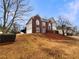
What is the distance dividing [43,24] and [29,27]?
400cm

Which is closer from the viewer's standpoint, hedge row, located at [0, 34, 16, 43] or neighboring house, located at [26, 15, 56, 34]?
hedge row, located at [0, 34, 16, 43]

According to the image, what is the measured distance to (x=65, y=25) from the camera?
67.5 m

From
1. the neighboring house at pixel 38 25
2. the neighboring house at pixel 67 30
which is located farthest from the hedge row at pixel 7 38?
the neighboring house at pixel 67 30

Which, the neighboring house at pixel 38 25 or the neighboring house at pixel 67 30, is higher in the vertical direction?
the neighboring house at pixel 38 25

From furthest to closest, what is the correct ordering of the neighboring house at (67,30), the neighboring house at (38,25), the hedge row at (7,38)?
1. the neighboring house at (67,30)
2. the neighboring house at (38,25)
3. the hedge row at (7,38)

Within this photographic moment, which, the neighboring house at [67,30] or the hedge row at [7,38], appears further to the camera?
the neighboring house at [67,30]

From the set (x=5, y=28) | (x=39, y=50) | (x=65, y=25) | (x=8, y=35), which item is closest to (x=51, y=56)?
(x=39, y=50)

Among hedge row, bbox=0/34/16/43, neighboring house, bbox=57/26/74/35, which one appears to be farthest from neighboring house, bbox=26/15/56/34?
hedge row, bbox=0/34/16/43

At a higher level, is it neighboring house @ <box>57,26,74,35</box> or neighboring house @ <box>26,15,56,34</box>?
neighboring house @ <box>26,15,56,34</box>

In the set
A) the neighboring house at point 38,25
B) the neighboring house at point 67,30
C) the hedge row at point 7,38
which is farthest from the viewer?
the neighboring house at point 67,30

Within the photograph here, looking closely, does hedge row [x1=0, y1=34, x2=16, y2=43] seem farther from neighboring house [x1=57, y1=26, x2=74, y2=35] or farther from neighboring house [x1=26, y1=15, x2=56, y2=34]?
neighboring house [x1=57, y1=26, x2=74, y2=35]

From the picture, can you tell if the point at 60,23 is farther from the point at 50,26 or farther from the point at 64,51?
the point at 64,51

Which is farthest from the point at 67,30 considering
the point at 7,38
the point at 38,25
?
the point at 7,38

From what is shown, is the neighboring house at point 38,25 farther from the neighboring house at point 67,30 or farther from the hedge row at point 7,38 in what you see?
the hedge row at point 7,38
